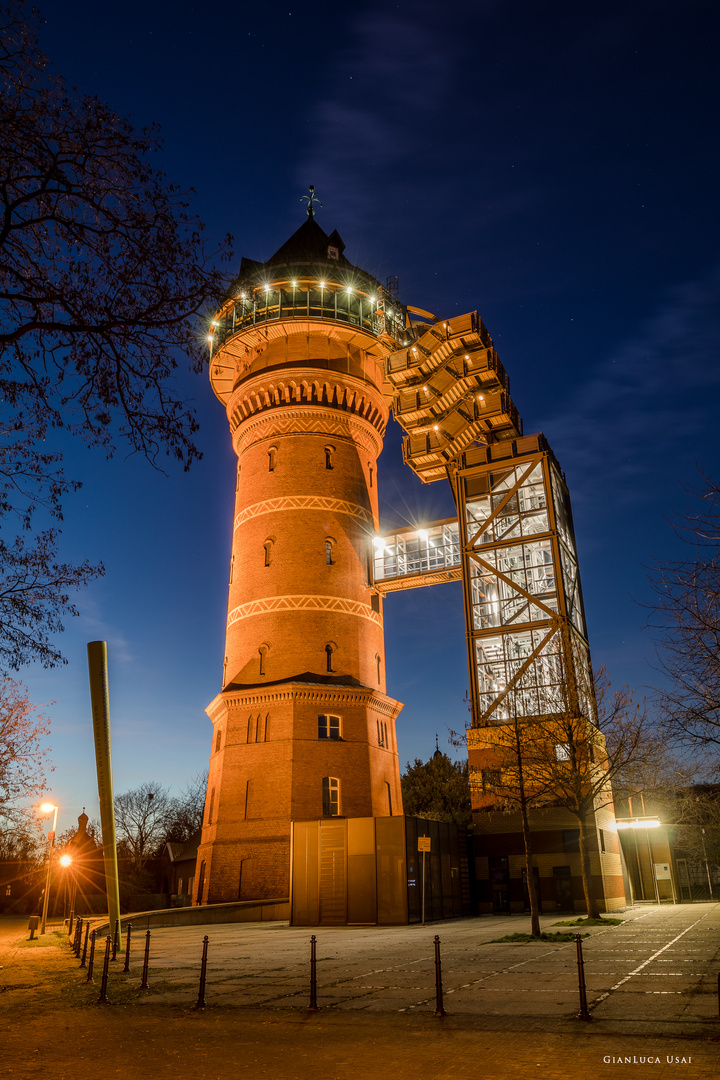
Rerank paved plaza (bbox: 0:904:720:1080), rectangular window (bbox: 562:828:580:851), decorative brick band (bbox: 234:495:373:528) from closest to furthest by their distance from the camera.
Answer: paved plaza (bbox: 0:904:720:1080) → rectangular window (bbox: 562:828:580:851) → decorative brick band (bbox: 234:495:373:528)

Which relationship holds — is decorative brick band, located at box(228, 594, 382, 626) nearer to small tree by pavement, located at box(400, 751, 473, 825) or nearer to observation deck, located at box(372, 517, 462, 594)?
observation deck, located at box(372, 517, 462, 594)

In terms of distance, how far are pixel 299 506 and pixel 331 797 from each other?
13.9m

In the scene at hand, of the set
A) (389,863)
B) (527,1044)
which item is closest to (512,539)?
(389,863)

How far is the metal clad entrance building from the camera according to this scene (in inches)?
1046

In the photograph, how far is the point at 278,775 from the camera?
1320 inches

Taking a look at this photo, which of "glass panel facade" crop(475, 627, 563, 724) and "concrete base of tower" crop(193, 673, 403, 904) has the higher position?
"glass panel facade" crop(475, 627, 563, 724)

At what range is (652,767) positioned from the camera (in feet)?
104

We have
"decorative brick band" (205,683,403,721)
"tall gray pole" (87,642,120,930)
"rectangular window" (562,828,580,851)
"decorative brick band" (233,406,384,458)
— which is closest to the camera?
"tall gray pole" (87,642,120,930)

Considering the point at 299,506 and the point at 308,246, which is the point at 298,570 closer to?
the point at 299,506

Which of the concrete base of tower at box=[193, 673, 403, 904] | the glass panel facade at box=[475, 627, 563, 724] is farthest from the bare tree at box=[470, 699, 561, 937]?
the concrete base of tower at box=[193, 673, 403, 904]

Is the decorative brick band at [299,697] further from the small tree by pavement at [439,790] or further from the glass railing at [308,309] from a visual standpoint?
A: the small tree by pavement at [439,790]

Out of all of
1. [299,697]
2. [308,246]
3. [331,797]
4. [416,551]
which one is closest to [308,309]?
[308,246]

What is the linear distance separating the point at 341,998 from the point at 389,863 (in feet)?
53.7

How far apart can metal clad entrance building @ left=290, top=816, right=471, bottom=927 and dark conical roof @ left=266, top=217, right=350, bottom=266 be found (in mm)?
30758
